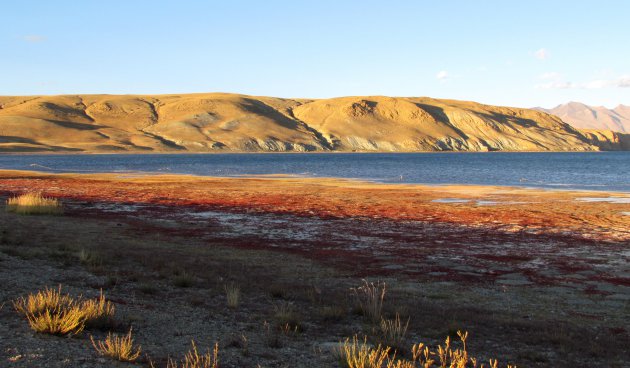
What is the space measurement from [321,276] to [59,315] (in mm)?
7573

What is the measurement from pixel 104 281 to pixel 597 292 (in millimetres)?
11426

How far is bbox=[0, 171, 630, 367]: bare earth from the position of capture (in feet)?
29.6

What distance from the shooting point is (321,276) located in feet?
49.0

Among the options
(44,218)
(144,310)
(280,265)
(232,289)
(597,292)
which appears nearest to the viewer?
(144,310)

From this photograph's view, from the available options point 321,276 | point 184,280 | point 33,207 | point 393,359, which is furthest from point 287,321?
point 33,207

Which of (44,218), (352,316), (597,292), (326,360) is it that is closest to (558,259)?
(597,292)

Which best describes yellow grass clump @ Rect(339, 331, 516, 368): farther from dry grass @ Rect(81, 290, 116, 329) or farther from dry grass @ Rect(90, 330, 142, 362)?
dry grass @ Rect(81, 290, 116, 329)

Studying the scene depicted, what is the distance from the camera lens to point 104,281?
12344 mm

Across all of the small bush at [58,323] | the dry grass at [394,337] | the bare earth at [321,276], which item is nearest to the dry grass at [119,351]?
the bare earth at [321,276]

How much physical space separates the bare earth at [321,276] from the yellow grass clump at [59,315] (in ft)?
0.61

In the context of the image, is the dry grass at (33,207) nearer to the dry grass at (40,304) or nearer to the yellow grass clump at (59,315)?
the yellow grass clump at (59,315)

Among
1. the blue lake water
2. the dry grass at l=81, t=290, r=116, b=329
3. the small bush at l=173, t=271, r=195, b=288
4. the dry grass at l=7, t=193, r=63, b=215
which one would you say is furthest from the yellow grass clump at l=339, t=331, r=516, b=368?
the blue lake water

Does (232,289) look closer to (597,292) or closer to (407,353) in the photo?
(407,353)

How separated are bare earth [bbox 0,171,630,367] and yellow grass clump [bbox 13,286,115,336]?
0.18 m
